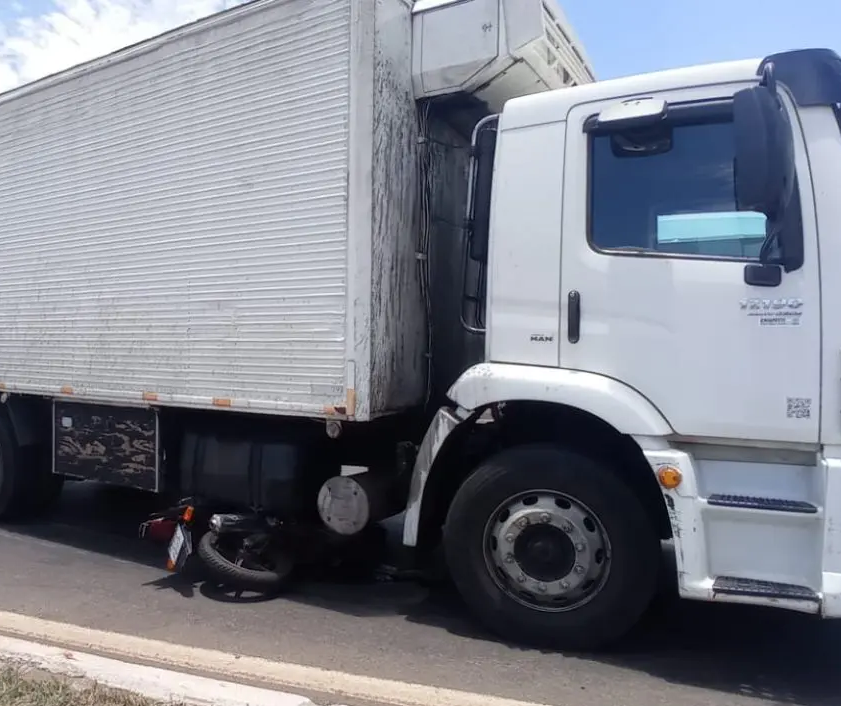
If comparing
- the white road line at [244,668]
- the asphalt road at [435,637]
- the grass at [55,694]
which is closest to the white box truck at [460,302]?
the asphalt road at [435,637]

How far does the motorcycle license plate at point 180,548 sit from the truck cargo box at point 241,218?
0.78m

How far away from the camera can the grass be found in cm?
302

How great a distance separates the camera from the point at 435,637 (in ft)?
13.6

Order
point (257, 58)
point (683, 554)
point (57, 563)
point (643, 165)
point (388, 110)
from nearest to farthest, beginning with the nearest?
point (683, 554)
point (643, 165)
point (388, 110)
point (257, 58)
point (57, 563)

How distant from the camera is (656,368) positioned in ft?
11.8

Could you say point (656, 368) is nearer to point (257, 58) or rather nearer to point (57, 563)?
point (257, 58)

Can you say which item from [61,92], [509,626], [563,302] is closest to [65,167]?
[61,92]

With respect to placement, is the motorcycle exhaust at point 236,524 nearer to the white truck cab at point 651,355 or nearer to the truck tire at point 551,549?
the white truck cab at point 651,355

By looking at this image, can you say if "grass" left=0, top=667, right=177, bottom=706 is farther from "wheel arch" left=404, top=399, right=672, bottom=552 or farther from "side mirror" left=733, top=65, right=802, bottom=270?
"side mirror" left=733, top=65, right=802, bottom=270

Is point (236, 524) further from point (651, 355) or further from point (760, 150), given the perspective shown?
point (760, 150)

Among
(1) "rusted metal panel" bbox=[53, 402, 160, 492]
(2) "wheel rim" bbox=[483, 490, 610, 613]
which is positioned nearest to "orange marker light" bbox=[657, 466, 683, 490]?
(2) "wheel rim" bbox=[483, 490, 610, 613]

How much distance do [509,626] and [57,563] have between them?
11.0 ft

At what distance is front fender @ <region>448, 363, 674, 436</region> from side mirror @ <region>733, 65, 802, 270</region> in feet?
3.15

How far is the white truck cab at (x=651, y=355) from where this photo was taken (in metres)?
3.37
